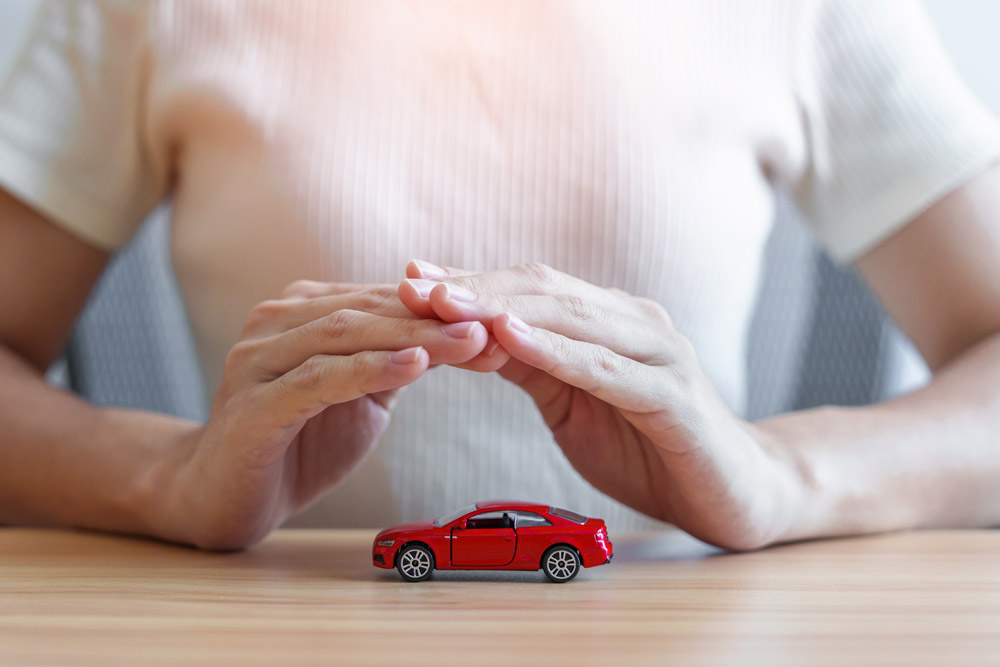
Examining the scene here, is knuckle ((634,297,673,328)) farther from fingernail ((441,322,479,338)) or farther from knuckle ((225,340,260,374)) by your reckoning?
knuckle ((225,340,260,374))

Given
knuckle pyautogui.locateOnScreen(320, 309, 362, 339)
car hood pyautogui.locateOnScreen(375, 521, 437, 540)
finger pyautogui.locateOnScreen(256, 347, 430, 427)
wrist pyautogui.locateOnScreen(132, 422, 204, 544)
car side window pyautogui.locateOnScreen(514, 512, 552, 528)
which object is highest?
knuckle pyautogui.locateOnScreen(320, 309, 362, 339)

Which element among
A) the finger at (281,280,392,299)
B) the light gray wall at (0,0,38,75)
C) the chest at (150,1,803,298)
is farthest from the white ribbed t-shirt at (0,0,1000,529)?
the light gray wall at (0,0,38,75)

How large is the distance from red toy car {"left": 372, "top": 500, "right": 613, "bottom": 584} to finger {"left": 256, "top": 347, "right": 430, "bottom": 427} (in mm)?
101

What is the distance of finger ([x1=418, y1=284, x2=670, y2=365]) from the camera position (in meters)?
0.52

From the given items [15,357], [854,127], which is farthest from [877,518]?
[15,357]

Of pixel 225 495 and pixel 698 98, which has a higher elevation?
pixel 698 98

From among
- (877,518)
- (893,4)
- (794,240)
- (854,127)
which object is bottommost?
(877,518)

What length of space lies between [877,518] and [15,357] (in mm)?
902

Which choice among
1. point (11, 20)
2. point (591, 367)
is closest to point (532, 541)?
point (591, 367)

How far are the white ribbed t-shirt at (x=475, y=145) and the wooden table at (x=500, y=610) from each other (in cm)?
34

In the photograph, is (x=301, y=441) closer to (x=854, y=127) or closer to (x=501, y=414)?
(x=501, y=414)

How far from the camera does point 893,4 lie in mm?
992

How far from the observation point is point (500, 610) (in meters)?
0.45

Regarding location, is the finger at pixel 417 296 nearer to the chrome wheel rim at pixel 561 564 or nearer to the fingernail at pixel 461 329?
the fingernail at pixel 461 329
